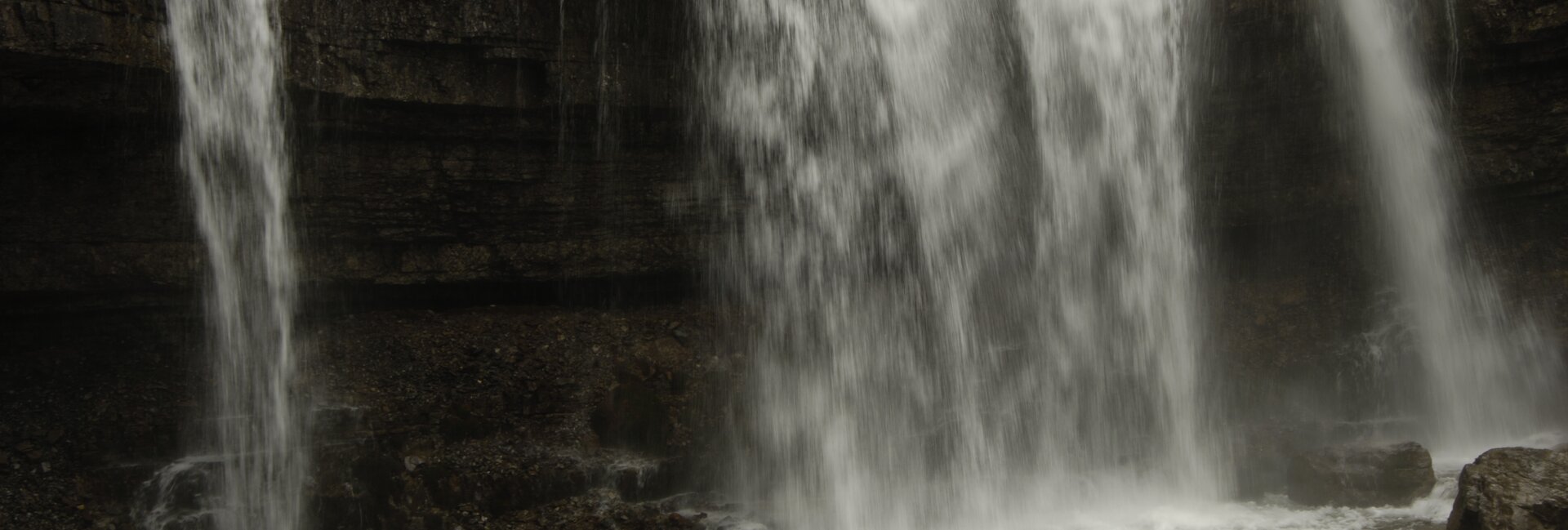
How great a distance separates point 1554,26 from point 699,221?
850cm

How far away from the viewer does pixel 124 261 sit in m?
9.18

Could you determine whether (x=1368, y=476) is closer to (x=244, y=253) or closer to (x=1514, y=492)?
(x=1514, y=492)

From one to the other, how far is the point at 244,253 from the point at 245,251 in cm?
2

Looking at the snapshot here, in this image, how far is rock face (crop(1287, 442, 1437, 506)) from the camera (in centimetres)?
963

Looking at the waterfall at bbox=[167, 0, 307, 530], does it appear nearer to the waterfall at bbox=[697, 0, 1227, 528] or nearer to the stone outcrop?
the stone outcrop

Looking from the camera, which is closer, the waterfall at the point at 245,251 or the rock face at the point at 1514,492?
the rock face at the point at 1514,492

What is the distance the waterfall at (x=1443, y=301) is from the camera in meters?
11.6

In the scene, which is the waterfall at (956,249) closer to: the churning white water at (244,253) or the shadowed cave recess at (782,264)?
the shadowed cave recess at (782,264)

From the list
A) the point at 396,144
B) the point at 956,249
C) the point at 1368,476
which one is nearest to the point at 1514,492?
the point at 1368,476

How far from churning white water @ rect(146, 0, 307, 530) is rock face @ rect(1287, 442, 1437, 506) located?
29.2ft

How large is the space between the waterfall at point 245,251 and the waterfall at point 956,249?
3866 mm

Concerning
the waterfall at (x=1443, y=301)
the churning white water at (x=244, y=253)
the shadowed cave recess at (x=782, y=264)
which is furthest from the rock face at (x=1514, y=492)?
the churning white water at (x=244, y=253)

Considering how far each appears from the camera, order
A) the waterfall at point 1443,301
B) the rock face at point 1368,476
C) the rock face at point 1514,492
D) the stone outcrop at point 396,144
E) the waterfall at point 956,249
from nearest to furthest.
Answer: the rock face at point 1514,492, the stone outcrop at point 396,144, the rock face at point 1368,476, the waterfall at point 956,249, the waterfall at point 1443,301

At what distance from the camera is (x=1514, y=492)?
7902 millimetres
